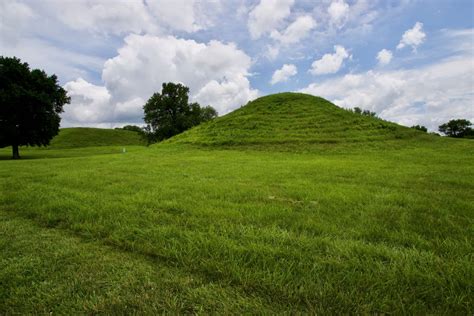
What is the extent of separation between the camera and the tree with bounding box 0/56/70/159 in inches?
1156

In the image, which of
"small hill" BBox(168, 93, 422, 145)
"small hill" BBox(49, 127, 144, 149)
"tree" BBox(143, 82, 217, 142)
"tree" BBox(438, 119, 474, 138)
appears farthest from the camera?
"tree" BBox(438, 119, 474, 138)

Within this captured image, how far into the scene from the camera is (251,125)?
30141mm

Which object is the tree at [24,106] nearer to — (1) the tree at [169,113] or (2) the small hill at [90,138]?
(1) the tree at [169,113]

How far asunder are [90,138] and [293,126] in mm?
65838

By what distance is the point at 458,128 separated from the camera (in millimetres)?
83688

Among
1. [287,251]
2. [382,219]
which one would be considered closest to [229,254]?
[287,251]

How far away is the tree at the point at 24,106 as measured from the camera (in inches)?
1156

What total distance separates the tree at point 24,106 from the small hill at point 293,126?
16982mm

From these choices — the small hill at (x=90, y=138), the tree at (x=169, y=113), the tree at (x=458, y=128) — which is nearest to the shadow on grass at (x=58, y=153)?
the tree at (x=169, y=113)

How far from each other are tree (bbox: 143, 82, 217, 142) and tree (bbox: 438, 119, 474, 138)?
85.0 m

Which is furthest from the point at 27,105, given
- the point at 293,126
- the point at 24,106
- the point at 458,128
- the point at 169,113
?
the point at 458,128

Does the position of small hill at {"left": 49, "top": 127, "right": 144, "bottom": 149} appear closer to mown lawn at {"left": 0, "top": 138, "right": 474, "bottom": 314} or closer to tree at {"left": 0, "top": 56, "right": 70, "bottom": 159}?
tree at {"left": 0, "top": 56, "right": 70, "bottom": 159}

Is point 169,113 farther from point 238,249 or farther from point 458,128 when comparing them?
point 458,128

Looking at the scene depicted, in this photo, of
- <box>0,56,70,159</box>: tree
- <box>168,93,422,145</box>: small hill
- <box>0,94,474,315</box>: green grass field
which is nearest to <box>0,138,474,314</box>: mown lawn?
<box>0,94,474,315</box>: green grass field
